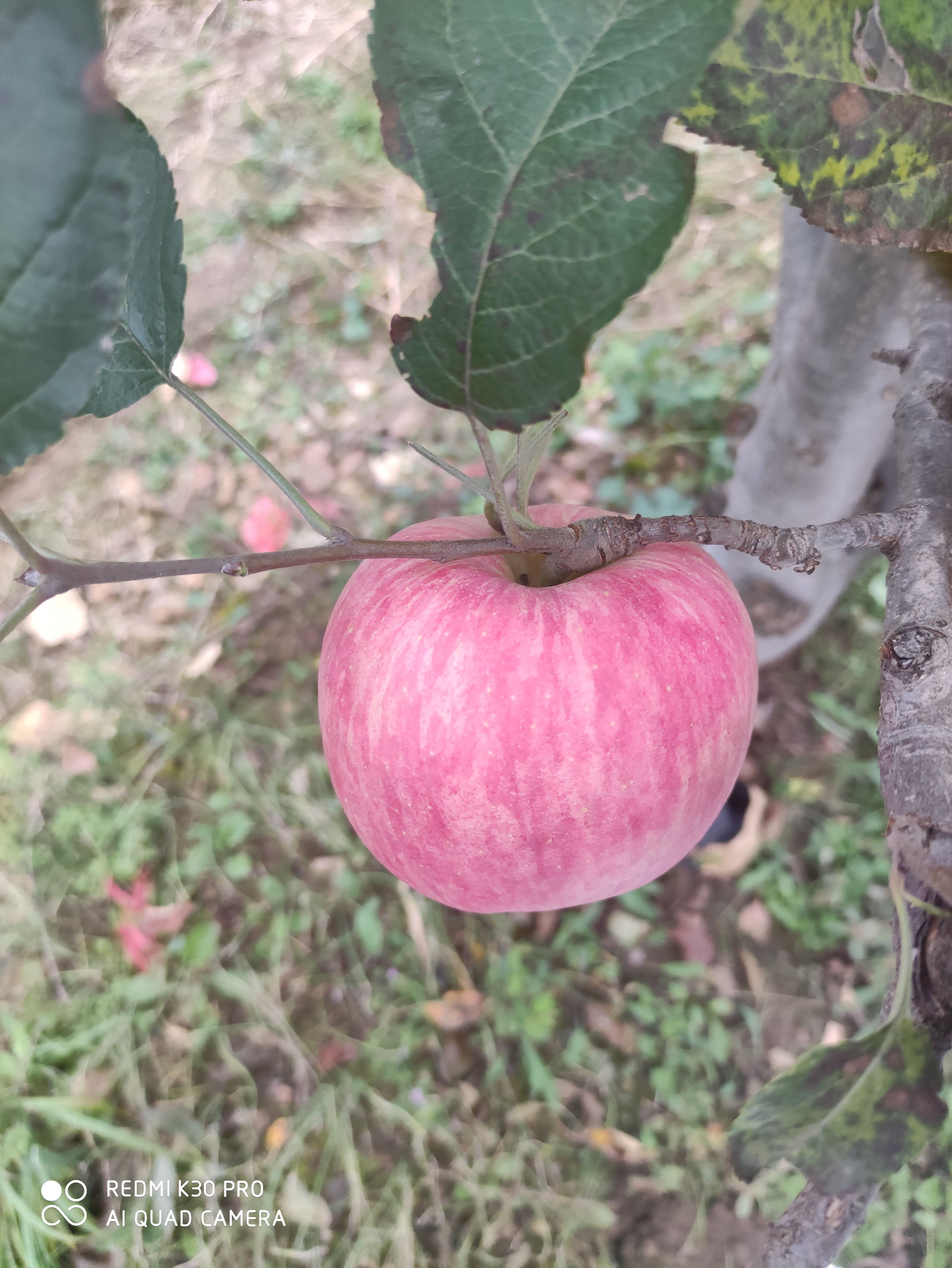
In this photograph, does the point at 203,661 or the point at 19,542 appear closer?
the point at 19,542

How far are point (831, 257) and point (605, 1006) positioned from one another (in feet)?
3.29

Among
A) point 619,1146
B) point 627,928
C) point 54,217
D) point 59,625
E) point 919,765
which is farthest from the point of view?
point 59,625

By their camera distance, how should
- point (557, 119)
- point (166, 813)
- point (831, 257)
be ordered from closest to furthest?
point (557, 119)
point (831, 257)
point (166, 813)

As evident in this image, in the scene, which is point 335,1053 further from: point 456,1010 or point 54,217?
point 54,217

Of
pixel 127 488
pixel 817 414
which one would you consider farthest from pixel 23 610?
pixel 127 488

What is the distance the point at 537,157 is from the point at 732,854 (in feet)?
3.55

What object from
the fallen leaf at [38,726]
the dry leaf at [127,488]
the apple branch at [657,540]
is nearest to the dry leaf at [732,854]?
the apple branch at [657,540]

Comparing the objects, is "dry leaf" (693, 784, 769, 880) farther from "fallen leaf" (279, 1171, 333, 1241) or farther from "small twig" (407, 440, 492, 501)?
"small twig" (407, 440, 492, 501)

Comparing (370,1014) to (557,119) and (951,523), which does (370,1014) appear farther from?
(557,119)

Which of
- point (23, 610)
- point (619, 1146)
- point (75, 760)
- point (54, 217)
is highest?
point (54, 217)

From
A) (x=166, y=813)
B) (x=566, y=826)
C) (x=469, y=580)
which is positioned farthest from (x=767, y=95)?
(x=166, y=813)

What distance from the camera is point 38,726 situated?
4.83ft

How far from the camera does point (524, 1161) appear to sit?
43.3 inches

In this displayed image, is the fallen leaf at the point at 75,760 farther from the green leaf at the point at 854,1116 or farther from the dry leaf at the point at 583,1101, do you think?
the green leaf at the point at 854,1116
